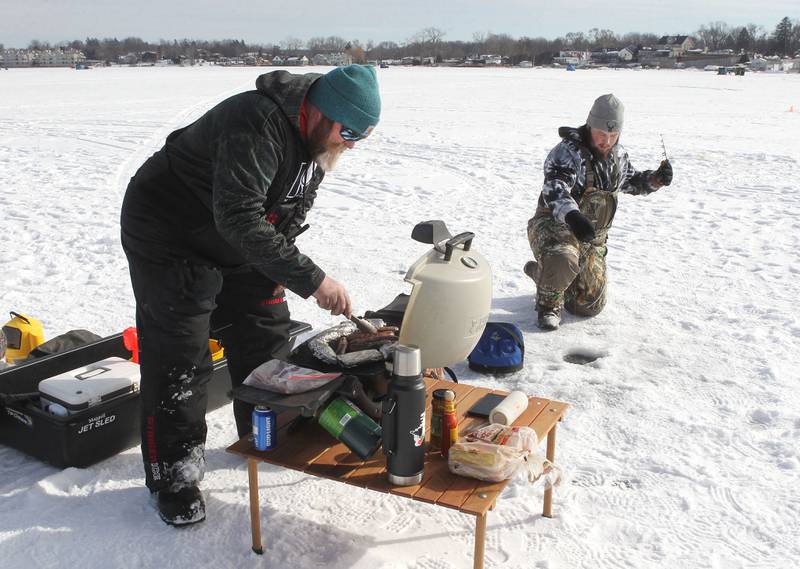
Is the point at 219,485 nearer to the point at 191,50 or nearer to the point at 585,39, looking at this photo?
the point at 191,50

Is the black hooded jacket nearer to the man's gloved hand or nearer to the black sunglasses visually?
the man's gloved hand

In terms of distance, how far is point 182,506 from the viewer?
261 cm

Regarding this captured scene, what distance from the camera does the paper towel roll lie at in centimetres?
258

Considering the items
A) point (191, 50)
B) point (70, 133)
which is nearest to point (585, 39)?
point (191, 50)

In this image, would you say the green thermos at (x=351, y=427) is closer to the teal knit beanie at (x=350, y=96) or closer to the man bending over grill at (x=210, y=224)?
the man bending over grill at (x=210, y=224)

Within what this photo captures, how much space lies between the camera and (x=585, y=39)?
145 meters

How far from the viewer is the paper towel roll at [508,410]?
2.58 metres

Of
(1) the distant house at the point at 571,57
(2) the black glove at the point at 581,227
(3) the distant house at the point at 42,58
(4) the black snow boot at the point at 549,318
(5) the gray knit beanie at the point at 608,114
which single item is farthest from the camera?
(3) the distant house at the point at 42,58

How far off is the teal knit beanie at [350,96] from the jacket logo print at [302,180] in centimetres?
23

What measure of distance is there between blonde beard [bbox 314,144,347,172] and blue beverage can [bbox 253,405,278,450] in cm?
84

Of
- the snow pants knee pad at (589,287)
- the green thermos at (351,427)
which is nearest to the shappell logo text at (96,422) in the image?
the green thermos at (351,427)

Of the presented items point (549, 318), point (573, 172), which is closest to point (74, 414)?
point (549, 318)

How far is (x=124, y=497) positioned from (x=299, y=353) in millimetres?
898

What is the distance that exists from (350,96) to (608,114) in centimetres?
246
